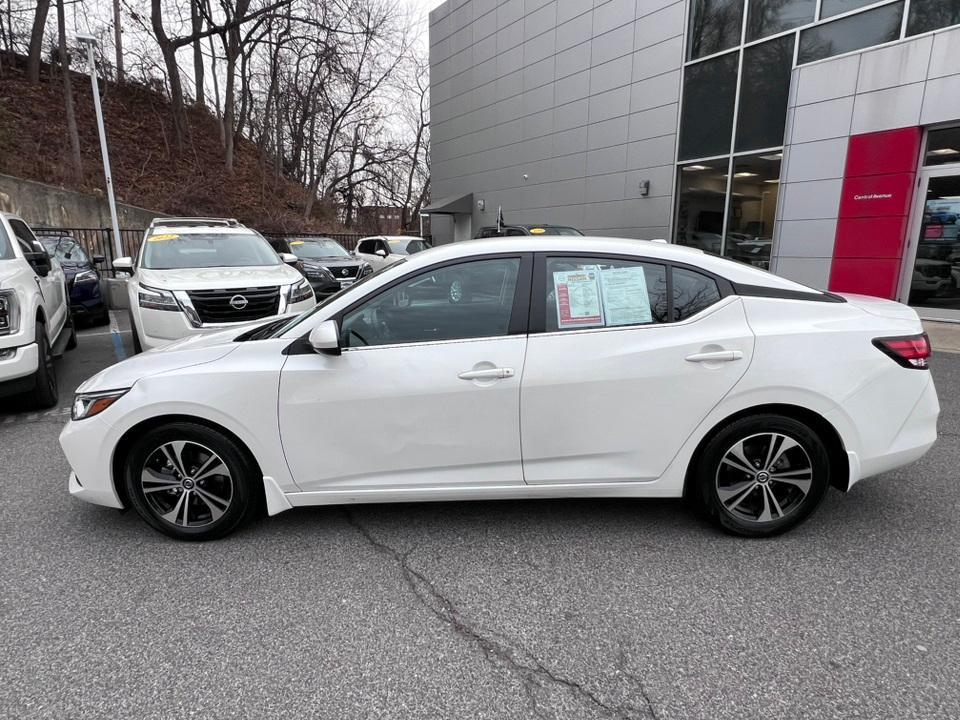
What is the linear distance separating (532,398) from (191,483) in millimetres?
1840

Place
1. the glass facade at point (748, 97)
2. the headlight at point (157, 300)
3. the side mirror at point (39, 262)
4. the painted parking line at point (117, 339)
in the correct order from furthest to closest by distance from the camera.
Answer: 1. the glass facade at point (748, 97)
2. the painted parking line at point (117, 339)
3. the headlight at point (157, 300)
4. the side mirror at point (39, 262)

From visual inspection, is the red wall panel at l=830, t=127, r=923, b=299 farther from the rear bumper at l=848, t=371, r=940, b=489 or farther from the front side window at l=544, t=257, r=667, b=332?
the front side window at l=544, t=257, r=667, b=332

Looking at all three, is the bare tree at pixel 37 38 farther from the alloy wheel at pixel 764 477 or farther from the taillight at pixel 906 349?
the taillight at pixel 906 349

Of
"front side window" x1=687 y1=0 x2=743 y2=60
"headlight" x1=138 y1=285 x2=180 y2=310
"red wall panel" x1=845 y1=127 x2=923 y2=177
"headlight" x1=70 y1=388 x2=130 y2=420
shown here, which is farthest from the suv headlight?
"red wall panel" x1=845 y1=127 x2=923 y2=177

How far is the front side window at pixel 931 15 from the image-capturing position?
9.55 m

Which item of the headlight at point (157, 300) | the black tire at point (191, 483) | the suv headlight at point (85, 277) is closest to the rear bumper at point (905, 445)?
the black tire at point (191, 483)

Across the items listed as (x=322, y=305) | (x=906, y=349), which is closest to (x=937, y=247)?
(x=906, y=349)

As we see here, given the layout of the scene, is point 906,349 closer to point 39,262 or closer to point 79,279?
point 39,262

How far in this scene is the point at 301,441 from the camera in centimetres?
294

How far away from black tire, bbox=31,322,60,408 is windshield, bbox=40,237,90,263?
579cm

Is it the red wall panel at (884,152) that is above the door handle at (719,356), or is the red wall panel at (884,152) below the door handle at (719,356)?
above

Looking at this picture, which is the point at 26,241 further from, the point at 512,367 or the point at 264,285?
the point at 512,367

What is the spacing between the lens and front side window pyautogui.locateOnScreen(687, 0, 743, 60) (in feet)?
42.5

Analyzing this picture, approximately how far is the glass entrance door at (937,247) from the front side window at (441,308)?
10.8m
